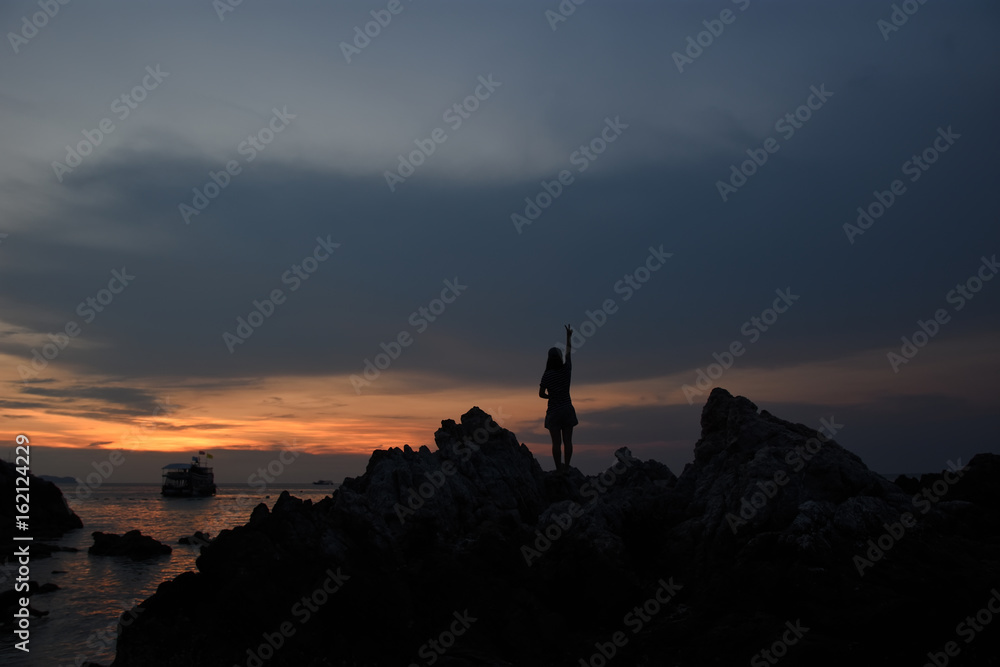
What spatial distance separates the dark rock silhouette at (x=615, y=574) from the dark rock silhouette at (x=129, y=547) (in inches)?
1677

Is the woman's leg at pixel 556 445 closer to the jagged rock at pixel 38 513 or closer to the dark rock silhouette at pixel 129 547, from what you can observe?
the dark rock silhouette at pixel 129 547

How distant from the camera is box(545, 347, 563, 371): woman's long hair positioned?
21.7 metres

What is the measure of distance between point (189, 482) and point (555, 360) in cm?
15116

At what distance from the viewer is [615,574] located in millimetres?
14914

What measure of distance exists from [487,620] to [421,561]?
263 centimetres

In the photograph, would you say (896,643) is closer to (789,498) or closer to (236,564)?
(789,498)

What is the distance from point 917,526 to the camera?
548 inches

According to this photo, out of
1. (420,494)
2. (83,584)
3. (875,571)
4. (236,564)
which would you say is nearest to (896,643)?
(875,571)

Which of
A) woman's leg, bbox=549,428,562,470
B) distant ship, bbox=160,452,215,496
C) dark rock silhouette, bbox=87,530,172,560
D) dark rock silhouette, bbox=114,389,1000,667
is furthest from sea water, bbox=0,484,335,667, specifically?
distant ship, bbox=160,452,215,496

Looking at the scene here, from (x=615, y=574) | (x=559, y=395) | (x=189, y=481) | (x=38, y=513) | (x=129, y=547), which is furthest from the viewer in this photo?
(x=189, y=481)

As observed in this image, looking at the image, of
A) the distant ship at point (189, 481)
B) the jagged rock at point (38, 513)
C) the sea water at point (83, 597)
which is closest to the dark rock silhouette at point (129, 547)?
the sea water at point (83, 597)

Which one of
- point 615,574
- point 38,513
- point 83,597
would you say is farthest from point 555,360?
point 38,513

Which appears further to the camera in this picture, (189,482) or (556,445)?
(189,482)

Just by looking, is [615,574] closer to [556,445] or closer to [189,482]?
[556,445]
